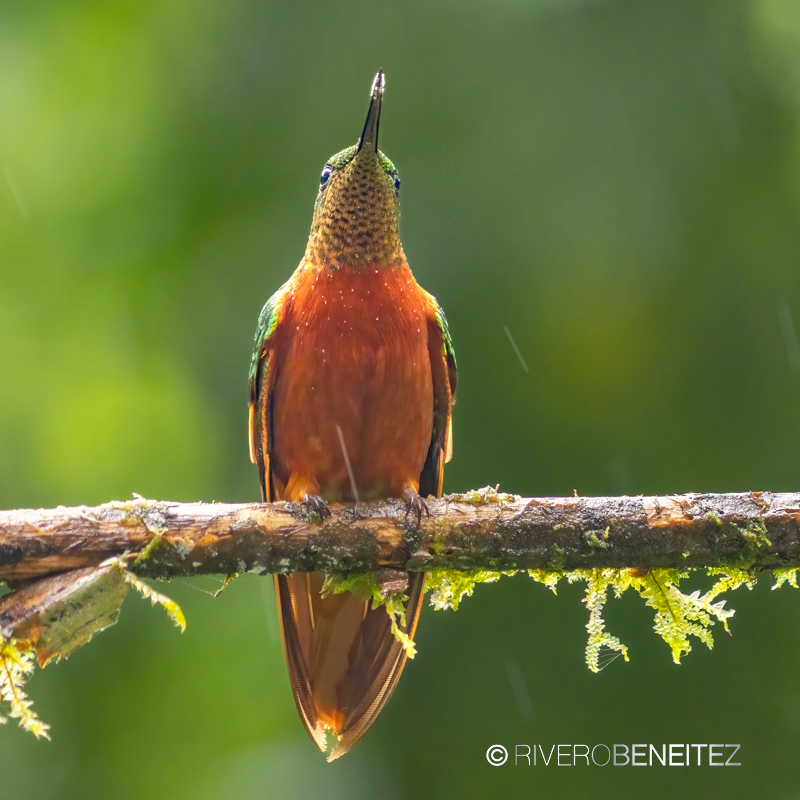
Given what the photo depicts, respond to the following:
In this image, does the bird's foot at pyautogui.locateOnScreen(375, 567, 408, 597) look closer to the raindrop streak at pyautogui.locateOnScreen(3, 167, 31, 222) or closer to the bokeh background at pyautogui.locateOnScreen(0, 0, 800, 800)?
the bokeh background at pyautogui.locateOnScreen(0, 0, 800, 800)

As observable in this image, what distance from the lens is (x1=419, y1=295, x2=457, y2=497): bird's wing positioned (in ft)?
12.7

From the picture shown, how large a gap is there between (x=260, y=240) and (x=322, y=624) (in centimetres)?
476

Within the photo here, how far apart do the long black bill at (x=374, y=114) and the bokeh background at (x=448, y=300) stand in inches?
114

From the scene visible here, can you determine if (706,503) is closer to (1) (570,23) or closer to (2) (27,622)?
(2) (27,622)

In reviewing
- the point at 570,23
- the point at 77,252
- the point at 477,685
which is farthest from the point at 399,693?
the point at 570,23

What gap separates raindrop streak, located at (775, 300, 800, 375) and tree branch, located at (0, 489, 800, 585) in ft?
13.8

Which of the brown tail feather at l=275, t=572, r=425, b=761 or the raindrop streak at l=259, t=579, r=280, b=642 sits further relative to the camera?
the raindrop streak at l=259, t=579, r=280, b=642

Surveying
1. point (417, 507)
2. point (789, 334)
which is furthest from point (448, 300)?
point (417, 507)

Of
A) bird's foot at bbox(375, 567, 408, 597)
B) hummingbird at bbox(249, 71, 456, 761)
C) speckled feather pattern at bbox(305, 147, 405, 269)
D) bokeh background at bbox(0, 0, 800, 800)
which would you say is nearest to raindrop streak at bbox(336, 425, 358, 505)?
hummingbird at bbox(249, 71, 456, 761)

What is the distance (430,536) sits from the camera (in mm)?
2855

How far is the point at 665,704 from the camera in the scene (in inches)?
231

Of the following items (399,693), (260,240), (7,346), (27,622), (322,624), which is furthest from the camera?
(260,240)

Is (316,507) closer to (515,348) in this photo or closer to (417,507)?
(417,507)

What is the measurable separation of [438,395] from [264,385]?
0.86 m
